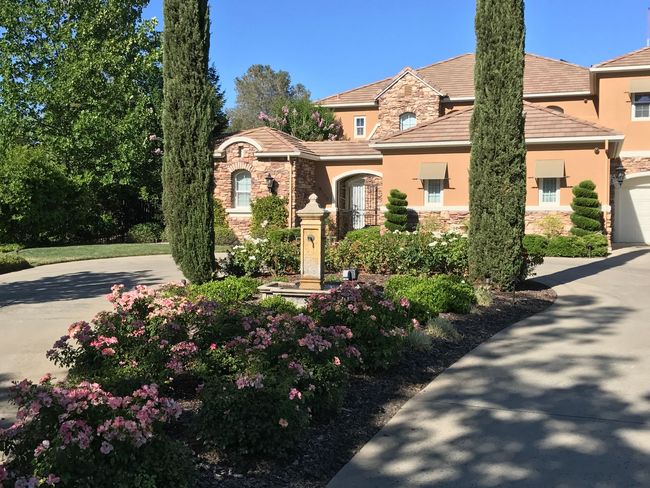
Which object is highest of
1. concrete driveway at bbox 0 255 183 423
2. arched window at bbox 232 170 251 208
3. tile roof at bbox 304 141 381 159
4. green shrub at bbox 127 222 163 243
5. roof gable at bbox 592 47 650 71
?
roof gable at bbox 592 47 650 71

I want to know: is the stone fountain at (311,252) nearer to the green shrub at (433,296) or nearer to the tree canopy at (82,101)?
the green shrub at (433,296)

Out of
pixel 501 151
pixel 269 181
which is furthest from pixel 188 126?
pixel 269 181

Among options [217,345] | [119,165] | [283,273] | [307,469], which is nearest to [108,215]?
[119,165]

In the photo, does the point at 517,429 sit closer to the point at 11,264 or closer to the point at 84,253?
the point at 11,264

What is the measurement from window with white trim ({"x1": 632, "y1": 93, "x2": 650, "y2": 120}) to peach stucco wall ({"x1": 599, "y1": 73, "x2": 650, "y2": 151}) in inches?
6.7

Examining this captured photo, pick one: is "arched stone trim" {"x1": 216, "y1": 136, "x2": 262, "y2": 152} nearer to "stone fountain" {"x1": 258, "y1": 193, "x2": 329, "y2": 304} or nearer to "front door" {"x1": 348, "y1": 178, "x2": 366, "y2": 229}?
"front door" {"x1": 348, "y1": 178, "x2": 366, "y2": 229}

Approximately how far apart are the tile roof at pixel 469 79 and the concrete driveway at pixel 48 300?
15.8 meters

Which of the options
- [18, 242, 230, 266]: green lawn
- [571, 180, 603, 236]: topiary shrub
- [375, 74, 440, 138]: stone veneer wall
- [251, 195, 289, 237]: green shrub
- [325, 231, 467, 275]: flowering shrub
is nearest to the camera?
[325, 231, 467, 275]: flowering shrub

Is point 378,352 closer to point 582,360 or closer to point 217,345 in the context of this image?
point 217,345

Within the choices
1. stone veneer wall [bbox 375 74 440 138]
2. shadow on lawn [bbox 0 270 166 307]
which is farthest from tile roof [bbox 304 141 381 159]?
shadow on lawn [bbox 0 270 166 307]

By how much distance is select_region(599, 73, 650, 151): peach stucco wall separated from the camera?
21.4m

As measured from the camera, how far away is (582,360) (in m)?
6.23

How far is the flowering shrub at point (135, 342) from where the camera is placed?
4.71 m

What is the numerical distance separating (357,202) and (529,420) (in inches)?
854
